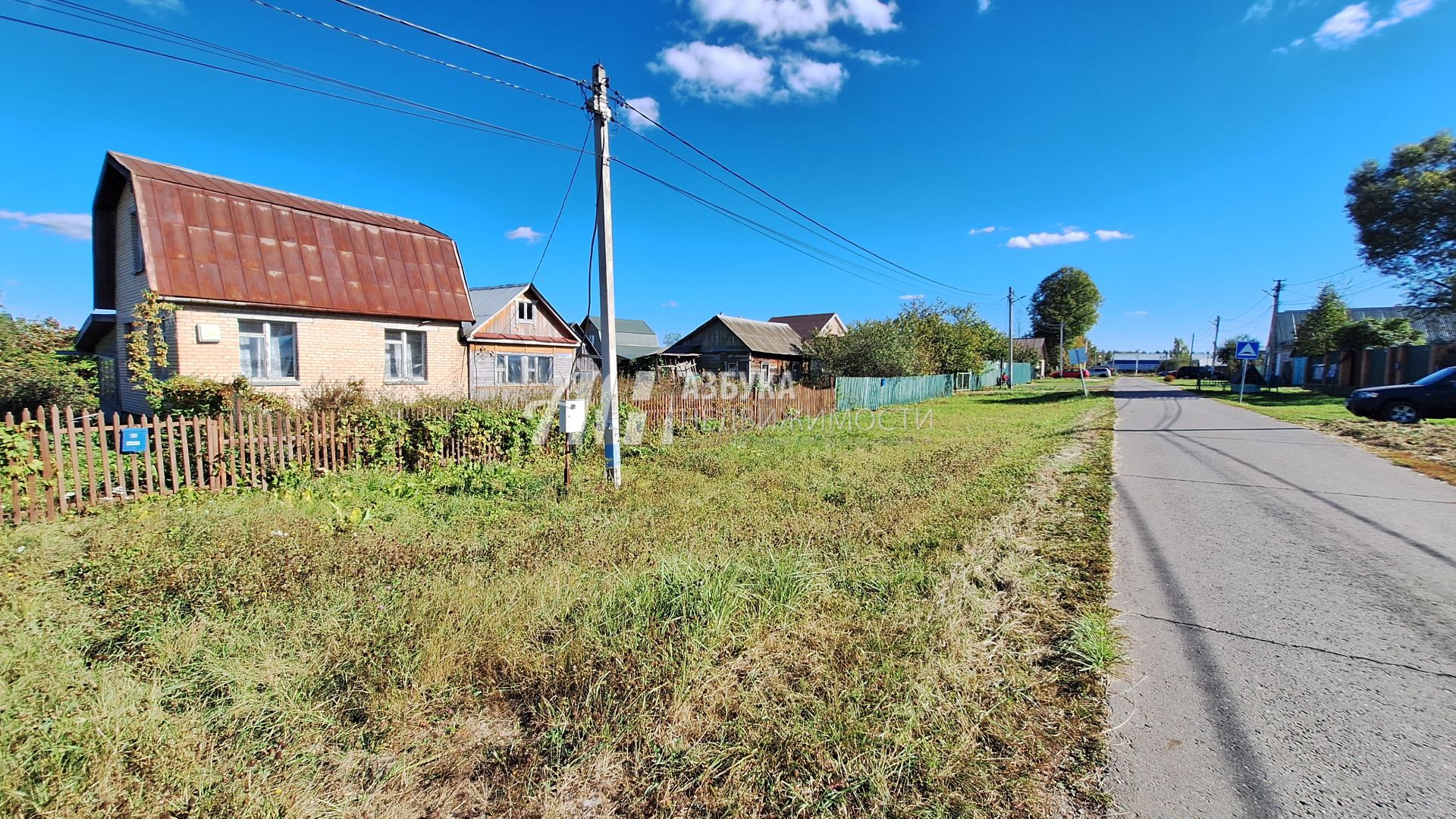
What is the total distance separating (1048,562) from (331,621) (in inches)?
220

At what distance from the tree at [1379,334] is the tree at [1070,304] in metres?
42.1

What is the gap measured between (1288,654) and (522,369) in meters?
21.6

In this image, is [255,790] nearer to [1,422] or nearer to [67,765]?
[67,765]

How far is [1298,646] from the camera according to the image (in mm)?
3314

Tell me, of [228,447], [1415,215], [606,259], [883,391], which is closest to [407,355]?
[228,447]

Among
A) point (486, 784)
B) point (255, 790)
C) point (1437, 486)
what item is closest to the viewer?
point (255, 790)

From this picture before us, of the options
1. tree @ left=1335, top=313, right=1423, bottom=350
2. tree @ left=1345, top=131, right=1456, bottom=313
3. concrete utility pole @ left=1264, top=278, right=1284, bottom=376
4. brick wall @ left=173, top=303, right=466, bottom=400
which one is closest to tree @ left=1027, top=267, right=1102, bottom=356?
concrete utility pole @ left=1264, top=278, right=1284, bottom=376

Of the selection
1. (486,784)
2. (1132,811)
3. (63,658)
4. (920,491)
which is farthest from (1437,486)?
(63,658)

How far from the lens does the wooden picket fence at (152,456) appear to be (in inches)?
212

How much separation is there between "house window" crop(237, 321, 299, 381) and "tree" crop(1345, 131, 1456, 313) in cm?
3980

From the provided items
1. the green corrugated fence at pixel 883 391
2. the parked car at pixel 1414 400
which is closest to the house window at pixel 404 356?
the green corrugated fence at pixel 883 391

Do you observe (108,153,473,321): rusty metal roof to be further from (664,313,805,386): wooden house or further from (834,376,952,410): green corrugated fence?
(664,313,805,386): wooden house

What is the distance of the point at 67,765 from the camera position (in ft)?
6.98

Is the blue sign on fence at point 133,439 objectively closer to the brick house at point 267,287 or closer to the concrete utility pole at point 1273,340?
the brick house at point 267,287
